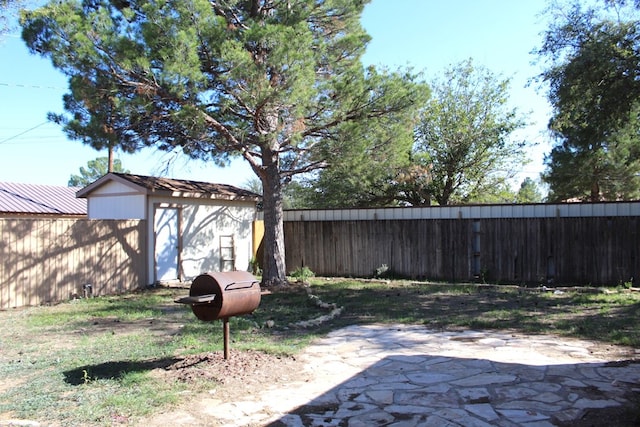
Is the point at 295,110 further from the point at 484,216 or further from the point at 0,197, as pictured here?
the point at 0,197

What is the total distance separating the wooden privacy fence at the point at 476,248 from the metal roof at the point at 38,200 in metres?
11.7

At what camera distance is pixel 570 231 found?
11.3 metres

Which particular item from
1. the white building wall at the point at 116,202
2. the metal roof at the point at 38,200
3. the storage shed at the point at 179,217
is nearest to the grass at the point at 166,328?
the storage shed at the point at 179,217

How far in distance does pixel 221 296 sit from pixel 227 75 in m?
5.11

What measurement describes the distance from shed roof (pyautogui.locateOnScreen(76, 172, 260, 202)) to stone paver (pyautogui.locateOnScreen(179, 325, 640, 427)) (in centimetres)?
724

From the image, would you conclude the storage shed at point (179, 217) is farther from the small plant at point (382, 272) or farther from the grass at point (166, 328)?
the small plant at point (382, 272)

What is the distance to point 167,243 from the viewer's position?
40.4 feet

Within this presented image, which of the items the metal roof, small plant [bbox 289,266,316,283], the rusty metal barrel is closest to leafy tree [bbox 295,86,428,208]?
small plant [bbox 289,266,316,283]

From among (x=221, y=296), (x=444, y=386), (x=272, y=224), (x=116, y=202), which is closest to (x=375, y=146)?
(x=272, y=224)

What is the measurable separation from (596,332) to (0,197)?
21059 millimetres

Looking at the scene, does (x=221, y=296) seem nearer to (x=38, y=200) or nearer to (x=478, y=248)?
(x=478, y=248)

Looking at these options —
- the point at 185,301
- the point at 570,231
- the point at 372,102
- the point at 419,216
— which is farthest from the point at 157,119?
the point at 570,231

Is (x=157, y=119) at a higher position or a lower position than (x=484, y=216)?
higher

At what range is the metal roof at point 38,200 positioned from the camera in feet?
64.6
